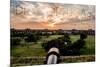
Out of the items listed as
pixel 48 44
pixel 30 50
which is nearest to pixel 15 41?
pixel 30 50

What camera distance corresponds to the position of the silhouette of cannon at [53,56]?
7.17ft

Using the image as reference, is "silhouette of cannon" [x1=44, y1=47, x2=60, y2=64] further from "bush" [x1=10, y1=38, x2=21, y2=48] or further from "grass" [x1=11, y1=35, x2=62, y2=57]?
"bush" [x1=10, y1=38, x2=21, y2=48]

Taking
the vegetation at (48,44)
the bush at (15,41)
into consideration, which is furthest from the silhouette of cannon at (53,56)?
the bush at (15,41)

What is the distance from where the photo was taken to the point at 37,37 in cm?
215

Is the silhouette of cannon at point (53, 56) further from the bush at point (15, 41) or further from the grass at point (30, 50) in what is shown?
the bush at point (15, 41)

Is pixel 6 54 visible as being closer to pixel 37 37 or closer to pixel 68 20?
pixel 37 37

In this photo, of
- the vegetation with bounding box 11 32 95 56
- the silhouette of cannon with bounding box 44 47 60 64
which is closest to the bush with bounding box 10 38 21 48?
the vegetation with bounding box 11 32 95 56

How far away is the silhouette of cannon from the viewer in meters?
2.18

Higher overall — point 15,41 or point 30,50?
point 15,41

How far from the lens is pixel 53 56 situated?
220 cm

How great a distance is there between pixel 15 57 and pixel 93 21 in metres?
1.01

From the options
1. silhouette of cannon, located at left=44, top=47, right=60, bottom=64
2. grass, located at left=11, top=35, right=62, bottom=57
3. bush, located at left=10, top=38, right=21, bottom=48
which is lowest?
silhouette of cannon, located at left=44, top=47, right=60, bottom=64

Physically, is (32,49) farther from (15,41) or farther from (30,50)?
(15,41)
